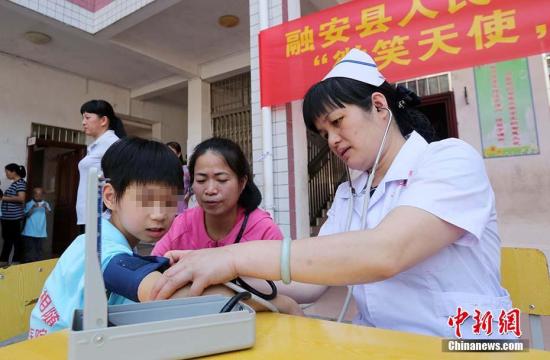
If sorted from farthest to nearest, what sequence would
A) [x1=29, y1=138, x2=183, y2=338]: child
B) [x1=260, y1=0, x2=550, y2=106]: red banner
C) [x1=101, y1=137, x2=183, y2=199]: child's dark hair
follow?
[x1=260, y1=0, x2=550, y2=106]: red banner
[x1=101, y1=137, x2=183, y2=199]: child's dark hair
[x1=29, y1=138, x2=183, y2=338]: child

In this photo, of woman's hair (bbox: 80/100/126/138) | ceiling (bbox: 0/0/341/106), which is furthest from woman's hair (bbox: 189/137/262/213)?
ceiling (bbox: 0/0/341/106)

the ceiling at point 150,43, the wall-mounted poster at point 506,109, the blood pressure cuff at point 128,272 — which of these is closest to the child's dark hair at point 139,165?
the blood pressure cuff at point 128,272

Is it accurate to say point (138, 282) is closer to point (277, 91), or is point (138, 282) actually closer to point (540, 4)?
point (277, 91)

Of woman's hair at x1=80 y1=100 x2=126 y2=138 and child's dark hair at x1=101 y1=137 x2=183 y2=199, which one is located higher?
woman's hair at x1=80 y1=100 x2=126 y2=138

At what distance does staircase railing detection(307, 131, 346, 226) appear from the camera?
4.69 m

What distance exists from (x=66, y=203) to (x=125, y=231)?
5618 mm

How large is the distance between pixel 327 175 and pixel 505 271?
404 cm

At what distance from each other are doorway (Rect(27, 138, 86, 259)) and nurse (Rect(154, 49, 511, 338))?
574 centimetres

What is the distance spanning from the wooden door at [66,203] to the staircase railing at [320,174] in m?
3.93

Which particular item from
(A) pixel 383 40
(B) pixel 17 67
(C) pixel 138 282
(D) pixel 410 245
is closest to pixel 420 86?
(A) pixel 383 40

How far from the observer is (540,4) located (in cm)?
202

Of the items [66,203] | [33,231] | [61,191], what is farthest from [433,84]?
[61,191]

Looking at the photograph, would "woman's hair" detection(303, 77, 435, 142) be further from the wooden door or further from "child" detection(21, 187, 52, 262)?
the wooden door

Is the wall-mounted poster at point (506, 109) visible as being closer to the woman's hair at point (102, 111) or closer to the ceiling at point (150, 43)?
the ceiling at point (150, 43)
